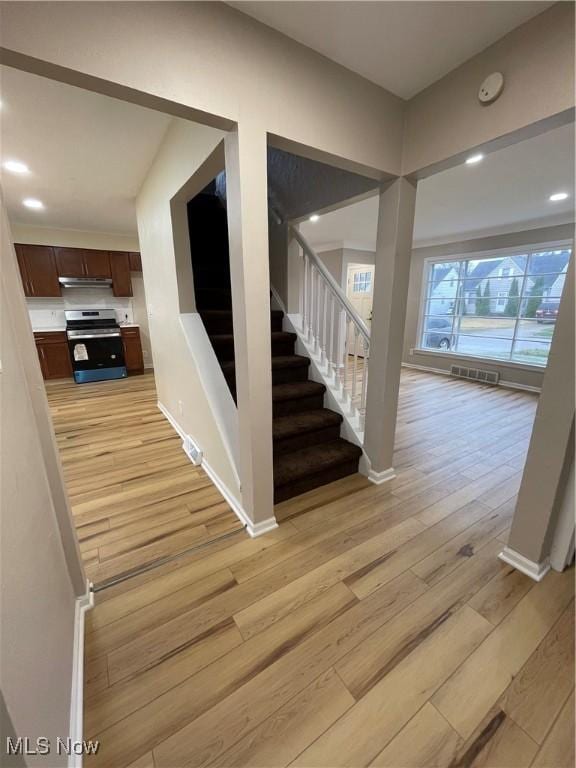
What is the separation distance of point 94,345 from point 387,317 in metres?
5.15

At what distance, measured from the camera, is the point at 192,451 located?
2590 mm

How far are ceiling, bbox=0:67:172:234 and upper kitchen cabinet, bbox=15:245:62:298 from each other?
4.80 ft

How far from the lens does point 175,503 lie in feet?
6.82

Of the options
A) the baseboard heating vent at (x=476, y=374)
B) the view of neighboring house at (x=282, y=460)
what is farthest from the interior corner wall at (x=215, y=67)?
the baseboard heating vent at (x=476, y=374)

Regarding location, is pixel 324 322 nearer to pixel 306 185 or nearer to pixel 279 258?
pixel 279 258

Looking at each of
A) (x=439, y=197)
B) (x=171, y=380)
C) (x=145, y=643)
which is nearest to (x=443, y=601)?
(x=145, y=643)

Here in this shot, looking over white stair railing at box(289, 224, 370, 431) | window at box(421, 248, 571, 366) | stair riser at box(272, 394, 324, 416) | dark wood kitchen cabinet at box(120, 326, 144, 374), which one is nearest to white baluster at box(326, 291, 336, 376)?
white stair railing at box(289, 224, 370, 431)

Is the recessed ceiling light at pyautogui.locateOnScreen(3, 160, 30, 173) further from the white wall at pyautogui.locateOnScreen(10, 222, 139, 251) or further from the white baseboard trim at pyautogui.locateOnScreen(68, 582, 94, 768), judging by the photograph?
the white baseboard trim at pyautogui.locateOnScreen(68, 582, 94, 768)

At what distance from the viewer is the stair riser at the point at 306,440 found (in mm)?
2262

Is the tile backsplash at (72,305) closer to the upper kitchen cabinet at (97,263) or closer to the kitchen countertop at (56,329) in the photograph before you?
the kitchen countertop at (56,329)

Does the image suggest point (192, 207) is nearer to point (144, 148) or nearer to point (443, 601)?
point (144, 148)

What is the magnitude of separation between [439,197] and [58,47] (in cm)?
372

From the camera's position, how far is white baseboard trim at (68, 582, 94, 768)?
921 mm

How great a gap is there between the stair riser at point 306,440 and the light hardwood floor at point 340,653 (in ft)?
1.63
